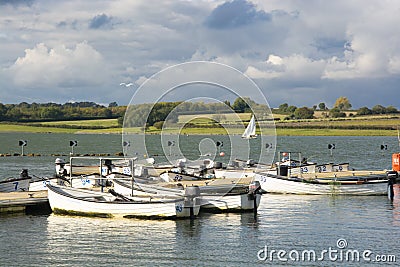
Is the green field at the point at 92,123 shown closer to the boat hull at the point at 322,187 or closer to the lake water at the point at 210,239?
the boat hull at the point at 322,187

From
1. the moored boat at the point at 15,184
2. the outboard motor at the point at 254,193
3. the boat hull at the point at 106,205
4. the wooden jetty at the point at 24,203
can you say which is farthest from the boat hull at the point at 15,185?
the outboard motor at the point at 254,193

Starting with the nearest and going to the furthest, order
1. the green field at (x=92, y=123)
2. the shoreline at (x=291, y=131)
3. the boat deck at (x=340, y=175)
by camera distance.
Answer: the boat deck at (x=340, y=175) < the shoreline at (x=291, y=131) < the green field at (x=92, y=123)

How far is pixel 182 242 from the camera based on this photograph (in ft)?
90.2

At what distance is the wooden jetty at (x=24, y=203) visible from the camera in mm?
33188

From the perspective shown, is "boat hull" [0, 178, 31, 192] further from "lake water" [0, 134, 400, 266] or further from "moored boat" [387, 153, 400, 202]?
"moored boat" [387, 153, 400, 202]

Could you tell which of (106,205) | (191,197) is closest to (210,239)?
(191,197)

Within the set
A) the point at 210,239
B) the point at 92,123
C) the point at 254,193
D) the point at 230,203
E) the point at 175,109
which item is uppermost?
the point at 92,123

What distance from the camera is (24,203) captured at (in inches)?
1334

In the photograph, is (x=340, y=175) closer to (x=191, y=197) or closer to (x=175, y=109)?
(x=175, y=109)

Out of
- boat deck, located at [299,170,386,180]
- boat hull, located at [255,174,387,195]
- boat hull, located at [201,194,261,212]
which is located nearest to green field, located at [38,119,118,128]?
boat deck, located at [299,170,386,180]

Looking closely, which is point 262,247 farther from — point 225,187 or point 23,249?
point 225,187

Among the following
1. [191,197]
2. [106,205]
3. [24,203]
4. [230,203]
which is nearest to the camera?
[191,197]

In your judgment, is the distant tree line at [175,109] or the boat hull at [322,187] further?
the boat hull at [322,187]

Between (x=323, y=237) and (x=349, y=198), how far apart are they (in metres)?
13.6
